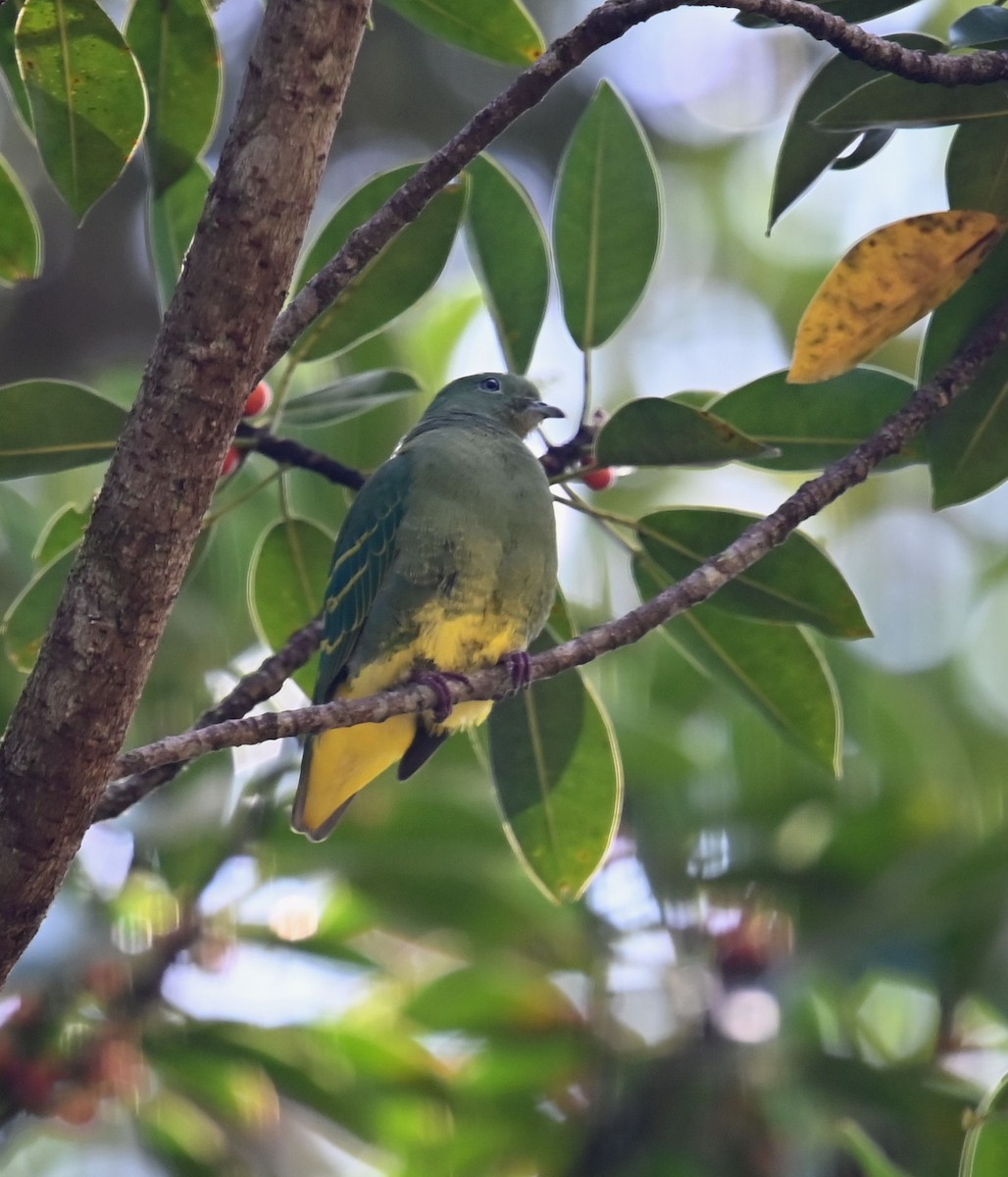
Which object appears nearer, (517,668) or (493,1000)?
(517,668)

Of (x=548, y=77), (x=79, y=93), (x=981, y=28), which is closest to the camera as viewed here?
(x=548, y=77)

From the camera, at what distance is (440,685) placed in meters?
2.81

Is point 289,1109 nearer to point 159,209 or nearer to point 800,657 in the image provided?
point 800,657

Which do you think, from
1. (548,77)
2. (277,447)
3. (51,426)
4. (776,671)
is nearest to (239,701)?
(277,447)

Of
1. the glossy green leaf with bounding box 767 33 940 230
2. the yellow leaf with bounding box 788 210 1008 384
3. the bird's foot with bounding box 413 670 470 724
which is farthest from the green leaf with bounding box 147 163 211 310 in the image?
the yellow leaf with bounding box 788 210 1008 384

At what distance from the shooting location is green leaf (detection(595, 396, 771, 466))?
2.50m

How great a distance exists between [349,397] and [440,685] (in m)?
0.65

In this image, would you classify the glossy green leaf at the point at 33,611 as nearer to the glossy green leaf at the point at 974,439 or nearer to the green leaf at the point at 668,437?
the green leaf at the point at 668,437

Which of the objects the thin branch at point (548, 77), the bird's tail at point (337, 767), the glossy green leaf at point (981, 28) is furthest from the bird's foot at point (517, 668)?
the glossy green leaf at point (981, 28)

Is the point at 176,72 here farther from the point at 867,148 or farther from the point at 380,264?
the point at 867,148

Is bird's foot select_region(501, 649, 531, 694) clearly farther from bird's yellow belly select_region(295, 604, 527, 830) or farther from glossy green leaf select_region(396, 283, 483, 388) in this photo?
glossy green leaf select_region(396, 283, 483, 388)

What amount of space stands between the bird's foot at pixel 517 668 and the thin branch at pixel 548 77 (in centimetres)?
78

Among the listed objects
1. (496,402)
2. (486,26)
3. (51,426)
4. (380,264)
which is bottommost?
(51,426)

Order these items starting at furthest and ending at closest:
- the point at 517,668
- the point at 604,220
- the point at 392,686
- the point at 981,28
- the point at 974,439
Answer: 1. the point at 392,686
2. the point at 604,220
3. the point at 517,668
4. the point at 974,439
5. the point at 981,28
